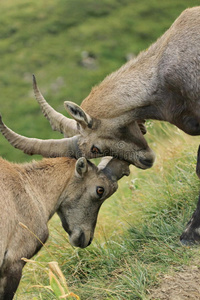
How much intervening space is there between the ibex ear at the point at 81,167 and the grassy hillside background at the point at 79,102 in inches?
53.3

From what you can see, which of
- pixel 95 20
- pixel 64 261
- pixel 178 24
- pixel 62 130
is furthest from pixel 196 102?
pixel 95 20

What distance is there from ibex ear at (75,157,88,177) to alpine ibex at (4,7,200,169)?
0.31m

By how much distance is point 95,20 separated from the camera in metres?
50.1

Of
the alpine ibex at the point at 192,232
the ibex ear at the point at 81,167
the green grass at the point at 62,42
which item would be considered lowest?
the green grass at the point at 62,42

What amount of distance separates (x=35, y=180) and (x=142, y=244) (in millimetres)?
2058

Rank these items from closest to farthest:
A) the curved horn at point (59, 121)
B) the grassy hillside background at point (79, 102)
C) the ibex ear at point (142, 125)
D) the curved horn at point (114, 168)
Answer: the grassy hillside background at point (79, 102) < the curved horn at point (114, 168) < the curved horn at point (59, 121) < the ibex ear at point (142, 125)

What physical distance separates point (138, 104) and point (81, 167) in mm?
1346

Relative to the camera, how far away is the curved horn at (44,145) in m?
8.18

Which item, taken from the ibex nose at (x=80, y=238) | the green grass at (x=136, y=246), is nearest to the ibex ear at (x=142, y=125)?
the green grass at (x=136, y=246)

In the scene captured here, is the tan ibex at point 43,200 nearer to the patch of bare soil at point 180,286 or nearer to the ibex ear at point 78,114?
the ibex ear at point 78,114

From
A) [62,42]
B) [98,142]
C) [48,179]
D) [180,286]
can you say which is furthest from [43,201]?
[62,42]

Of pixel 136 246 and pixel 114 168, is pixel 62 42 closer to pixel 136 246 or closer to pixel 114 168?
pixel 114 168

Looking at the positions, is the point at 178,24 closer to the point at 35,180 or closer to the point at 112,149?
the point at 112,149

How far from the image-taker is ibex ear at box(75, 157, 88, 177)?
8.06 metres
